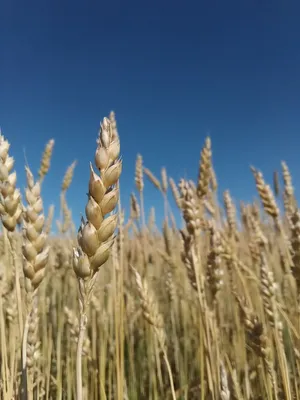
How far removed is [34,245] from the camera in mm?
563

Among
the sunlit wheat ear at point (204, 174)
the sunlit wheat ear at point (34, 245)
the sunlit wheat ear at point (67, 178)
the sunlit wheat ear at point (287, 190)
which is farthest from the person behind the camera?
the sunlit wheat ear at point (67, 178)

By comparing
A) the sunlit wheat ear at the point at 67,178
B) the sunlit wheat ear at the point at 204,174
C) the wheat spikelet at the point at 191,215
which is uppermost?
the sunlit wheat ear at the point at 67,178

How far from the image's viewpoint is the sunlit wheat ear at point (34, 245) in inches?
21.8

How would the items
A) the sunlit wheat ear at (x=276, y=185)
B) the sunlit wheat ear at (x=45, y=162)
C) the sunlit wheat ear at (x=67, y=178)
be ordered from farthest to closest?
1. the sunlit wheat ear at (x=276, y=185)
2. the sunlit wheat ear at (x=67, y=178)
3. the sunlit wheat ear at (x=45, y=162)

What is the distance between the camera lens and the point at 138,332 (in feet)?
6.94

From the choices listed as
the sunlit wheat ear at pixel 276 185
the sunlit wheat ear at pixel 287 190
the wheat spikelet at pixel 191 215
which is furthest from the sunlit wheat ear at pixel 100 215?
the sunlit wheat ear at pixel 276 185

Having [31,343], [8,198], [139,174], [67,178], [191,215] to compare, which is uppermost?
[67,178]

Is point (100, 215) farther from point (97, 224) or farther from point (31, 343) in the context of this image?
point (31, 343)

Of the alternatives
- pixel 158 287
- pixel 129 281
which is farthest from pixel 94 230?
pixel 158 287

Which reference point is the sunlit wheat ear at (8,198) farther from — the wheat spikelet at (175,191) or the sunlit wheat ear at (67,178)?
the sunlit wheat ear at (67,178)

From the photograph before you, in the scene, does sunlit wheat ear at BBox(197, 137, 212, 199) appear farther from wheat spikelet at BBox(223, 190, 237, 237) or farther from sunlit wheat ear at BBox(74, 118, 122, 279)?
sunlit wheat ear at BBox(74, 118, 122, 279)

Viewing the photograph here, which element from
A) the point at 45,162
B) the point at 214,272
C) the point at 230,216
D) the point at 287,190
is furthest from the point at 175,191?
the point at 214,272

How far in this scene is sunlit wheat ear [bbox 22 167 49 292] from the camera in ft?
1.82

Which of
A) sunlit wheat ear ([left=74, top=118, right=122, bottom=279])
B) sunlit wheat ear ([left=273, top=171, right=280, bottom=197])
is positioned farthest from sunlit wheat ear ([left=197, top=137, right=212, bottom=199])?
sunlit wheat ear ([left=273, top=171, right=280, bottom=197])
